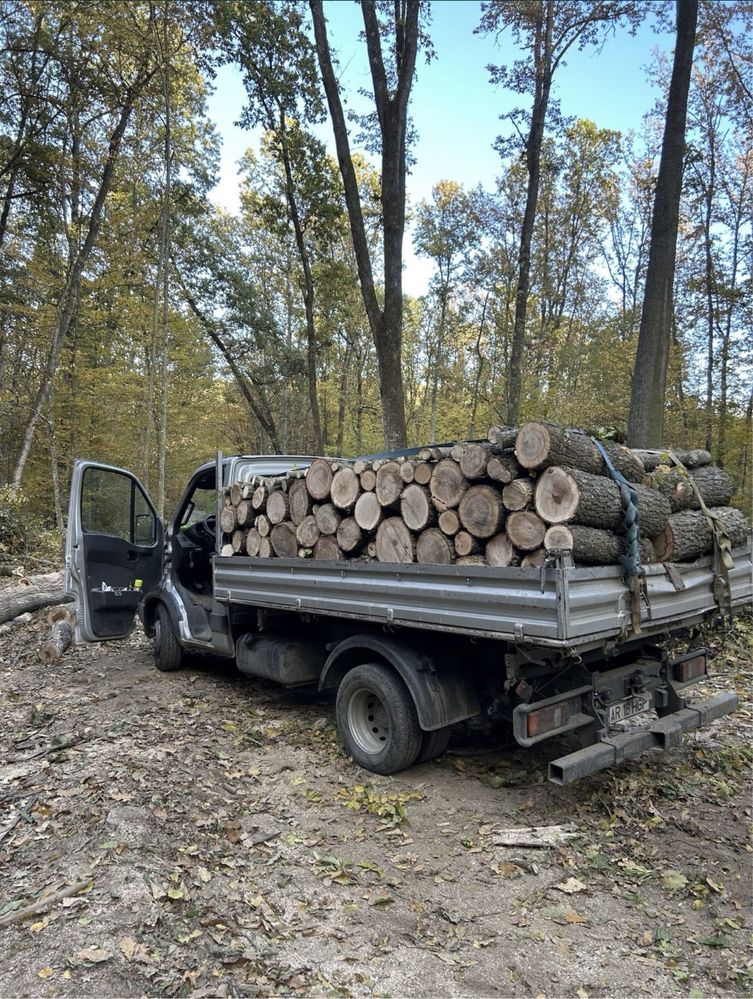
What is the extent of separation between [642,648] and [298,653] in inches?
102

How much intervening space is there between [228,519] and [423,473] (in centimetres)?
246

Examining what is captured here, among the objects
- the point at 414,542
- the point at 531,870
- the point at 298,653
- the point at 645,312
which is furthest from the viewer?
the point at 645,312

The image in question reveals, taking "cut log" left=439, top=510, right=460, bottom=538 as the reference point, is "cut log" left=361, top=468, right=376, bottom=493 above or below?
above

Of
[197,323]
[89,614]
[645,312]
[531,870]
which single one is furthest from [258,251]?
[531,870]

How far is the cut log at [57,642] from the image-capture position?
693cm

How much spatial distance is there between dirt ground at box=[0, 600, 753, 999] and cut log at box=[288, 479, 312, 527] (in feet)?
5.57

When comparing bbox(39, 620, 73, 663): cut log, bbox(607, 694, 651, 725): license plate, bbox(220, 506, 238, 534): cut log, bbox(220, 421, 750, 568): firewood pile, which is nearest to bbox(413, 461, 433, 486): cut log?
bbox(220, 421, 750, 568): firewood pile

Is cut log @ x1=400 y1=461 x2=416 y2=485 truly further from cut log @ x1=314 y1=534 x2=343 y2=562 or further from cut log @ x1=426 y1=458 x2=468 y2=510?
cut log @ x1=314 y1=534 x2=343 y2=562

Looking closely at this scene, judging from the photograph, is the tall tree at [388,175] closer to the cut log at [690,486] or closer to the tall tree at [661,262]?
the tall tree at [661,262]

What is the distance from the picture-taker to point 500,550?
3344 millimetres

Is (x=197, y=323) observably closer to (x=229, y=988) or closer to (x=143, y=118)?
(x=143, y=118)

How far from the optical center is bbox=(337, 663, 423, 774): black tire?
12.3 feet

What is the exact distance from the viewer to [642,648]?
4008 millimetres

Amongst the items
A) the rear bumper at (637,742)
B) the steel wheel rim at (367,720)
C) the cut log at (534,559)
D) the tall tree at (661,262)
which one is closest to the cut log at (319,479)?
the steel wheel rim at (367,720)
